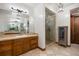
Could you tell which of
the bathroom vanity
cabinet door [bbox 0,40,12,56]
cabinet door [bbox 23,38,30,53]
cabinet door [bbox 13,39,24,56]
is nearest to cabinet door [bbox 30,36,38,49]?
the bathroom vanity

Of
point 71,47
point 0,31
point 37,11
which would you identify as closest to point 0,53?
point 0,31

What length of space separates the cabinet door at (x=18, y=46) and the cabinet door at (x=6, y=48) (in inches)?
6.4

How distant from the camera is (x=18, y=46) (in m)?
2.77

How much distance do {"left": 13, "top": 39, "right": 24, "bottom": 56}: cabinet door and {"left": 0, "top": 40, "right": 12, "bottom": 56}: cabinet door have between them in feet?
0.53

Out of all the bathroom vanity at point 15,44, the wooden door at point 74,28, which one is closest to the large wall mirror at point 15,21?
the bathroom vanity at point 15,44

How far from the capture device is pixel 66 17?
264cm

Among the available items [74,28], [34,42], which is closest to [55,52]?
[34,42]

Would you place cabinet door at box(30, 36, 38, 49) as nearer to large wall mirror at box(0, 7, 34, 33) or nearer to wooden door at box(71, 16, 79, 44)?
large wall mirror at box(0, 7, 34, 33)

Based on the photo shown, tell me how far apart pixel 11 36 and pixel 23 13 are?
0.77 meters

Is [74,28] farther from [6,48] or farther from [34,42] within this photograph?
[6,48]

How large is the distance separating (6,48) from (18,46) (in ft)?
1.45

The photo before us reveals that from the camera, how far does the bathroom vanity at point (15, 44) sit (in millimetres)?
2299

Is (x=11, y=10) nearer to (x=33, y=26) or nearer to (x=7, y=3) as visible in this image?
(x=7, y=3)

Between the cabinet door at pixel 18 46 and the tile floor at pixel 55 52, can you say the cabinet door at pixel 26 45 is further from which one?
the tile floor at pixel 55 52
